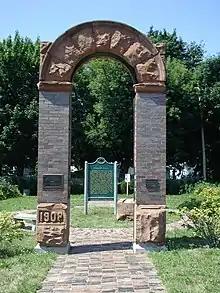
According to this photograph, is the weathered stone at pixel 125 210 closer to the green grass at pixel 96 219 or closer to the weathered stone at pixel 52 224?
the green grass at pixel 96 219

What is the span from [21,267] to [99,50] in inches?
169

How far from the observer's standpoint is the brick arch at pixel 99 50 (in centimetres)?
941

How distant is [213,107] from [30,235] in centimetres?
2038

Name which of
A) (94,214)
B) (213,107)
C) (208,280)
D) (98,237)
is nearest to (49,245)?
(98,237)

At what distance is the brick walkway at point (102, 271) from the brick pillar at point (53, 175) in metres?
0.53

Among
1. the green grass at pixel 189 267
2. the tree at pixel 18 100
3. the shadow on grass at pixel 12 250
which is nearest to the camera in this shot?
the green grass at pixel 189 267

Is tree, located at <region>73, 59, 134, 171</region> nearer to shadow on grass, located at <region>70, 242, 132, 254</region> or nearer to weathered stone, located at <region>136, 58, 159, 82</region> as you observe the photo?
shadow on grass, located at <region>70, 242, 132, 254</region>

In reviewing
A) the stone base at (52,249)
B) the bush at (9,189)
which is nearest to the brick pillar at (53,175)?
the stone base at (52,249)

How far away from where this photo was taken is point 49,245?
29.8ft

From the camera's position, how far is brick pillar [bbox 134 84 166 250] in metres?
9.16

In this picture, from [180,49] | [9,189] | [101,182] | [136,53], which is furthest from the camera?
[180,49]

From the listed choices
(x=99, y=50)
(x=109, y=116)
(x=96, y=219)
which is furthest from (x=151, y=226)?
(x=109, y=116)

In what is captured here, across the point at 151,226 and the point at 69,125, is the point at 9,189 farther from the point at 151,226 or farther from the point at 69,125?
the point at 151,226

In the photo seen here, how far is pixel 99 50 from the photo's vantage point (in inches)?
373
